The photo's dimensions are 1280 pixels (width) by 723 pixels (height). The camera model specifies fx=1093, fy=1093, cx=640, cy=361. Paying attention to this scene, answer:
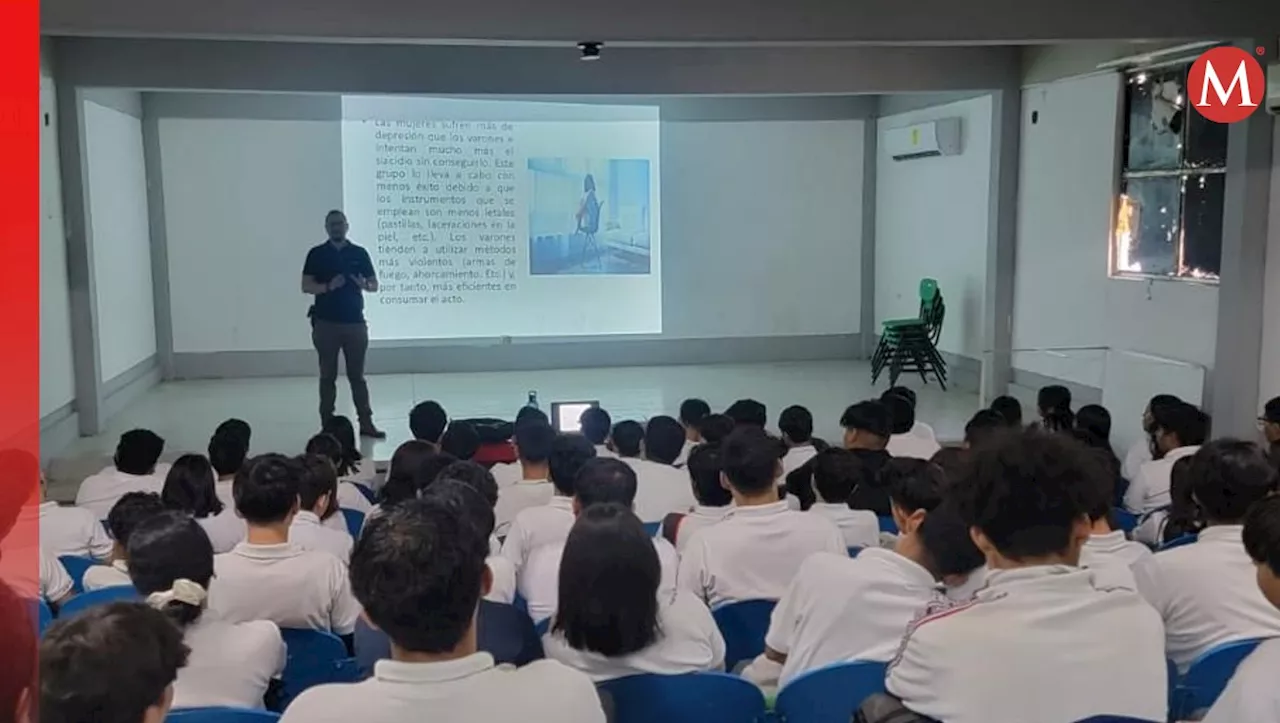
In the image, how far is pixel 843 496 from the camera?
3344 millimetres

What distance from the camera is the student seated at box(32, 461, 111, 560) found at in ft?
11.0

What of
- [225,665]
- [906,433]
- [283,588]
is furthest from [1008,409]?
[225,665]

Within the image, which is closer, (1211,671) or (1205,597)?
(1211,671)

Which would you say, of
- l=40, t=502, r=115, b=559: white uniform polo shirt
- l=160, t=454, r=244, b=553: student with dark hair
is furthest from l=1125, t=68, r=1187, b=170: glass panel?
l=40, t=502, r=115, b=559: white uniform polo shirt

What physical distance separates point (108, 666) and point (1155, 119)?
676 centimetres

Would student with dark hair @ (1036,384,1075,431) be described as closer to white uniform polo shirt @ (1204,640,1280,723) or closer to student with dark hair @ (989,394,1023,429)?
student with dark hair @ (989,394,1023,429)

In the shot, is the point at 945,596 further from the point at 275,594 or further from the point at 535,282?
the point at 535,282

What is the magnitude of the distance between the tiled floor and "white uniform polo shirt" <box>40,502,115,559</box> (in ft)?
9.66

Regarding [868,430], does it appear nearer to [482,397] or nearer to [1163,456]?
[1163,456]

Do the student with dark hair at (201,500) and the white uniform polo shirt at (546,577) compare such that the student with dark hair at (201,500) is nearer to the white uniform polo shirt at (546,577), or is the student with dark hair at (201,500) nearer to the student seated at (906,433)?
the white uniform polo shirt at (546,577)

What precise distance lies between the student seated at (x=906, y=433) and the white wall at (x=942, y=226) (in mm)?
3689

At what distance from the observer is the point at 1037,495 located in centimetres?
166

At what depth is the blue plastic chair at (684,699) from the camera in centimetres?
Result: 192

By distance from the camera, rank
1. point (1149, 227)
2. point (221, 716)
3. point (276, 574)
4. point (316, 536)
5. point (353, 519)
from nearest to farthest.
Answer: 1. point (221, 716)
2. point (276, 574)
3. point (316, 536)
4. point (353, 519)
5. point (1149, 227)
